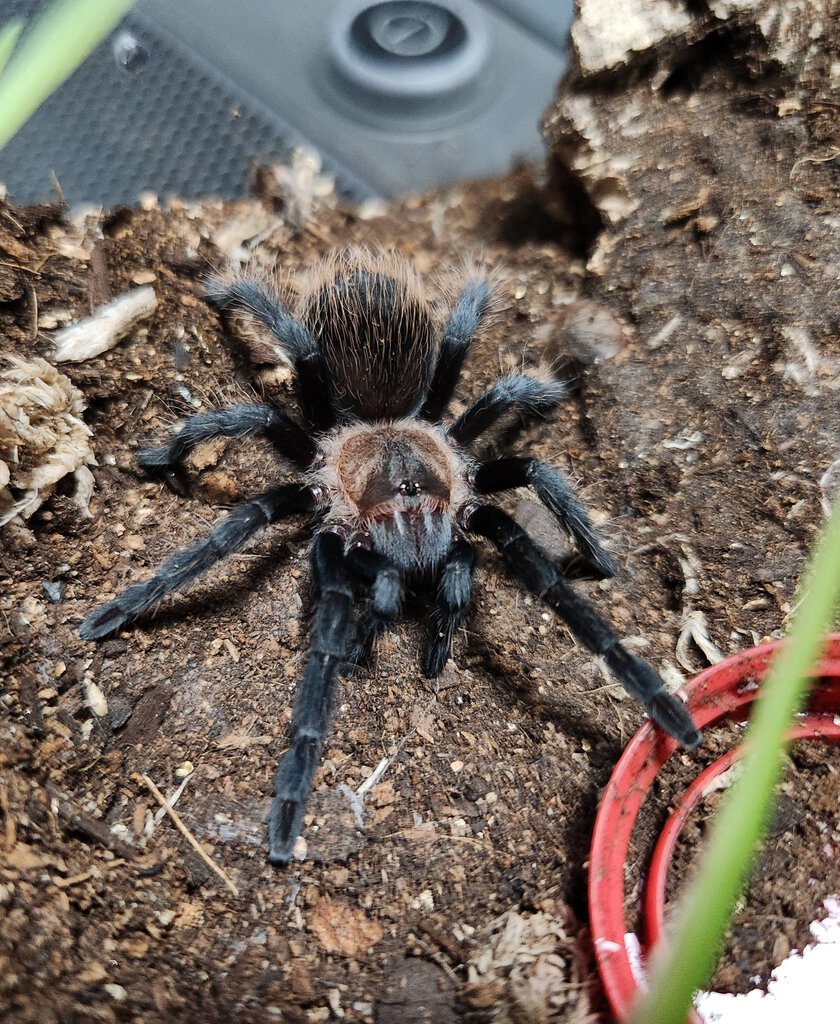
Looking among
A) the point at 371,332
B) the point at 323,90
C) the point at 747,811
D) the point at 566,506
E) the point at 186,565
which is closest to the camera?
the point at 747,811

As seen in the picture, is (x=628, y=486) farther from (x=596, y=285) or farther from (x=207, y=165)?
(x=207, y=165)

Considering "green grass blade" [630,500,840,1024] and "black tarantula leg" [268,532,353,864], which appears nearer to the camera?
"green grass blade" [630,500,840,1024]

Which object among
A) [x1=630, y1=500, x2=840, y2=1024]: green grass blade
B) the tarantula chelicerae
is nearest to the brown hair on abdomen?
the tarantula chelicerae

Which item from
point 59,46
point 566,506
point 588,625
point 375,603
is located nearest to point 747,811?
point 59,46

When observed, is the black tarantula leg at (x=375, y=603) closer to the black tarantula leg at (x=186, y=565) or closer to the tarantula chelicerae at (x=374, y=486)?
the tarantula chelicerae at (x=374, y=486)

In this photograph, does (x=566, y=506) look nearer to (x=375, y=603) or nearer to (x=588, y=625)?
(x=588, y=625)

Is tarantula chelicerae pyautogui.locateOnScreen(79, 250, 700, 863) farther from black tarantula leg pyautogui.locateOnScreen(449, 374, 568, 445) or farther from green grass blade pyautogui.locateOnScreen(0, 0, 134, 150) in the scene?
green grass blade pyautogui.locateOnScreen(0, 0, 134, 150)

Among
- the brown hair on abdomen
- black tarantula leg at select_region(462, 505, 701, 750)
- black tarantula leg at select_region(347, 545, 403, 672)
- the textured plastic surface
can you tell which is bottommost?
black tarantula leg at select_region(347, 545, 403, 672)
